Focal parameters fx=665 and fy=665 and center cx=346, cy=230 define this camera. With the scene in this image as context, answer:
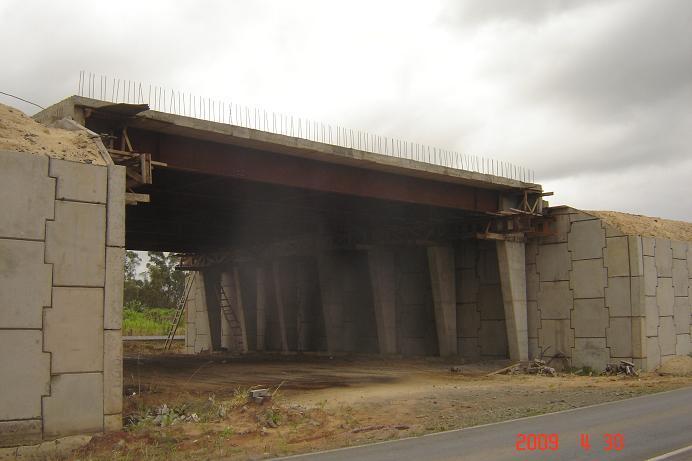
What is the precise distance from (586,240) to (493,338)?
6468 mm

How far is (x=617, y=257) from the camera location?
28172mm

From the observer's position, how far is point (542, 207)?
101ft

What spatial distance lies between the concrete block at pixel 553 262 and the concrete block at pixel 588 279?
0.42 m

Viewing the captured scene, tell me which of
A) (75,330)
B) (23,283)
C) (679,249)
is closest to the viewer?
(23,283)

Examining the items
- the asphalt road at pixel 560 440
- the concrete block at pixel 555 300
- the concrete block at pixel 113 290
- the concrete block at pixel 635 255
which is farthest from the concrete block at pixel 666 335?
the concrete block at pixel 113 290

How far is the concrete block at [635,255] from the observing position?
27625 mm

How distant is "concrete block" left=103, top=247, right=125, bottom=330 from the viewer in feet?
43.1

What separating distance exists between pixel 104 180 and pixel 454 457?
8575 mm

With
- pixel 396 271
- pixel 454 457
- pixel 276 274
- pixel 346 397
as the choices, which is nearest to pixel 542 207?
pixel 396 271

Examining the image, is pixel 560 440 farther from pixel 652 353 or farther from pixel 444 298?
pixel 444 298

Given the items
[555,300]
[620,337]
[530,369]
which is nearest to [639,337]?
[620,337]

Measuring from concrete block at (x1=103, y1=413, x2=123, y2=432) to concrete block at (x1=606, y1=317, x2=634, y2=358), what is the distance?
2169 cm

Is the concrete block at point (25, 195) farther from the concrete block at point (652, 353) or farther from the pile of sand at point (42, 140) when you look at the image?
the concrete block at point (652, 353)

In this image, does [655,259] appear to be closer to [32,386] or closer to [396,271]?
[396,271]
